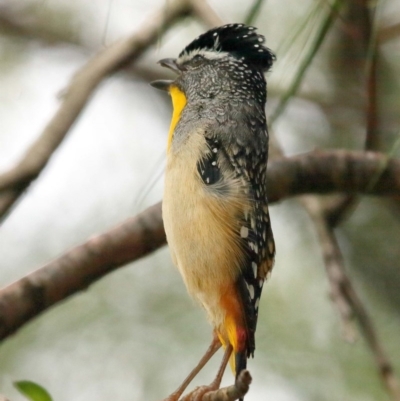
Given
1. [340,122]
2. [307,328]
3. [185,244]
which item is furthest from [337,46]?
[185,244]

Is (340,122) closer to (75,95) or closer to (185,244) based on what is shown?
(75,95)

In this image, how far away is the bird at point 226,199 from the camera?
311 cm

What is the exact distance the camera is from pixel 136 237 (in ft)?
12.9

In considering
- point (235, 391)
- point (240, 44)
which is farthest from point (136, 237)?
point (235, 391)

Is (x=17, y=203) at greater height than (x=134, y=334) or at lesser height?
lesser

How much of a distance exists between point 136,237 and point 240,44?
3.58 ft

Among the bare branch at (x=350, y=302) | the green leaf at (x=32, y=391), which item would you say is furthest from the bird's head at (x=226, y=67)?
the green leaf at (x=32, y=391)

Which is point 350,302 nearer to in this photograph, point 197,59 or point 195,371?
point 195,371

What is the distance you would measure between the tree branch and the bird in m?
0.57

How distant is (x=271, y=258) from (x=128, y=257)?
0.88 metres

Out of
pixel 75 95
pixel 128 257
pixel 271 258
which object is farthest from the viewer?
pixel 75 95

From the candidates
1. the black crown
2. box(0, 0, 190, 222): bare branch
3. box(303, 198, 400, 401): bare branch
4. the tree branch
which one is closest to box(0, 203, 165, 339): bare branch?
the tree branch

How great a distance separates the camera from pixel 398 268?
609 cm

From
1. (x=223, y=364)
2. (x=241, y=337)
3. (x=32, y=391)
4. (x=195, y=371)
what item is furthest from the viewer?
(x=195, y=371)
